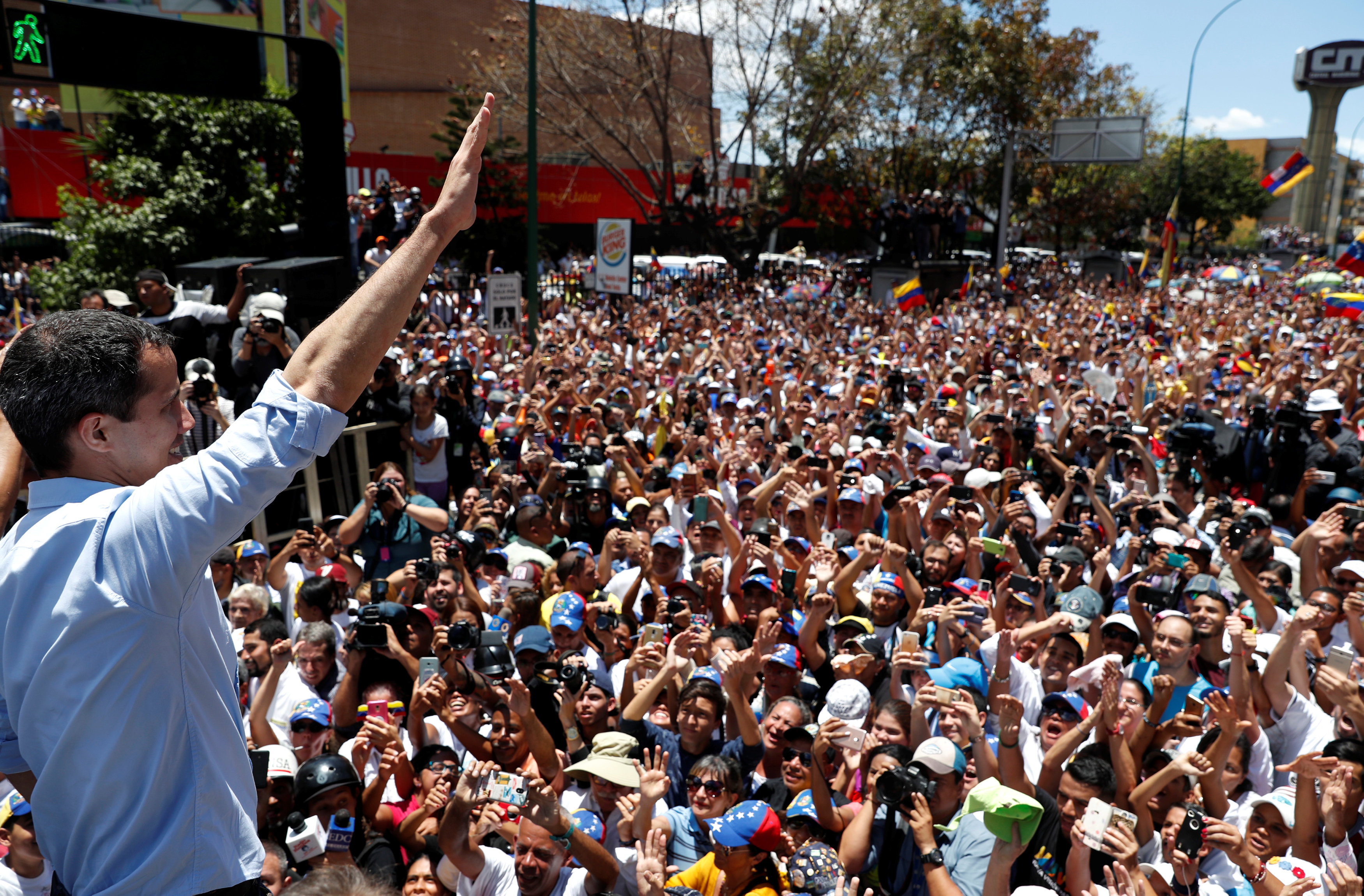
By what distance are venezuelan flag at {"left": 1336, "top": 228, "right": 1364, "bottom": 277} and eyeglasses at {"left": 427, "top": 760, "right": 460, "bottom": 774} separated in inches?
621

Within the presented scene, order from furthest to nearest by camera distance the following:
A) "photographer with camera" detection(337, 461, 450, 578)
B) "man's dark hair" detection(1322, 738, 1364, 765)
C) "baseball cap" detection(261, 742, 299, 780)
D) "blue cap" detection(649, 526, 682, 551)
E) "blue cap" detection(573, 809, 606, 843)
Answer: "photographer with camera" detection(337, 461, 450, 578), "blue cap" detection(649, 526, 682, 551), "baseball cap" detection(261, 742, 299, 780), "blue cap" detection(573, 809, 606, 843), "man's dark hair" detection(1322, 738, 1364, 765)

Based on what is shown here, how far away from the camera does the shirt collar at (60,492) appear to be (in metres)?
1.29

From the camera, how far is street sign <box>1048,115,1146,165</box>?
3002 cm

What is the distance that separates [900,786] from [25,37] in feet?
24.5

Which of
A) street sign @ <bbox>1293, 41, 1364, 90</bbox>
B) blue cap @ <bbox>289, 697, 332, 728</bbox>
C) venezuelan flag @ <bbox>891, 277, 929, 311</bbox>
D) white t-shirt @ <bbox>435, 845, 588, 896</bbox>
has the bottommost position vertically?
white t-shirt @ <bbox>435, 845, 588, 896</bbox>

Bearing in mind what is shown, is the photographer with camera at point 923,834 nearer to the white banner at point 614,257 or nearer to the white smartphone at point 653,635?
the white smartphone at point 653,635

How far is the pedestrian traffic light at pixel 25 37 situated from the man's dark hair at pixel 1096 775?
25.4 feet

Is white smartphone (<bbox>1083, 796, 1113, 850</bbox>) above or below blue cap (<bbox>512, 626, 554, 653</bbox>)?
above

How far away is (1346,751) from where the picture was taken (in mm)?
3982

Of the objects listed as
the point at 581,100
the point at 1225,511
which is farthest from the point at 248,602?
the point at 581,100

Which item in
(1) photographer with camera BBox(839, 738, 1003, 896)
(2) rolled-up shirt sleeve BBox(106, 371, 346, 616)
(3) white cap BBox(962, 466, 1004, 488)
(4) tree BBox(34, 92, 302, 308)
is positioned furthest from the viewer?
(4) tree BBox(34, 92, 302, 308)

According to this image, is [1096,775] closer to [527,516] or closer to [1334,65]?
[527,516]

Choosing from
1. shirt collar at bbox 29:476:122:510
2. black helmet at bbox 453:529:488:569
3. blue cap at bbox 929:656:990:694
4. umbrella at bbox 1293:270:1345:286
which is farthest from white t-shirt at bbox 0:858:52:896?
umbrella at bbox 1293:270:1345:286

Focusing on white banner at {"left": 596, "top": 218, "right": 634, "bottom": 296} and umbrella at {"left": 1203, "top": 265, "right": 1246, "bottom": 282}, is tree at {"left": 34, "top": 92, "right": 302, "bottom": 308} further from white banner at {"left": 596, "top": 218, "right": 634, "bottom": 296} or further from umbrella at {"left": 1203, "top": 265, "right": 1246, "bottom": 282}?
umbrella at {"left": 1203, "top": 265, "right": 1246, "bottom": 282}
